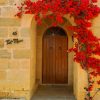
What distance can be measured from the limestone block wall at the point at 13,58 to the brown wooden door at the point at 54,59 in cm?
264

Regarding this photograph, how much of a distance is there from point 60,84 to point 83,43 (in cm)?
319

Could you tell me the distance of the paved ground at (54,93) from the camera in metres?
8.71

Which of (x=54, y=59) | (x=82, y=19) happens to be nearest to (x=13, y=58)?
(x=82, y=19)

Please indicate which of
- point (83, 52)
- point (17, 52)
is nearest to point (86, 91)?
point (83, 52)

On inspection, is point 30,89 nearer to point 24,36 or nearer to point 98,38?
point 24,36

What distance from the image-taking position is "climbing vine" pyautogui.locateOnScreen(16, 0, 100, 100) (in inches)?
305

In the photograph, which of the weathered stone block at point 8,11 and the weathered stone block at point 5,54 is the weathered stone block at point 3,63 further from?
the weathered stone block at point 8,11

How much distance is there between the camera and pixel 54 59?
422 inches

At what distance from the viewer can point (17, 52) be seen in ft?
26.6

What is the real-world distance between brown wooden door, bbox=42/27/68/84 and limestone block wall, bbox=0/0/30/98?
8.65 ft

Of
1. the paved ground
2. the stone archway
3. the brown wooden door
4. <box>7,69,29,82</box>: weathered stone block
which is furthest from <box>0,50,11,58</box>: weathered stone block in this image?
the brown wooden door

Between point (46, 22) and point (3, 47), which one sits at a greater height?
point (46, 22)

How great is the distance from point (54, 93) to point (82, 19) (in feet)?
8.99

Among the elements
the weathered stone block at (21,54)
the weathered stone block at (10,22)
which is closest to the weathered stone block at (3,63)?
the weathered stone block at (21,54)
